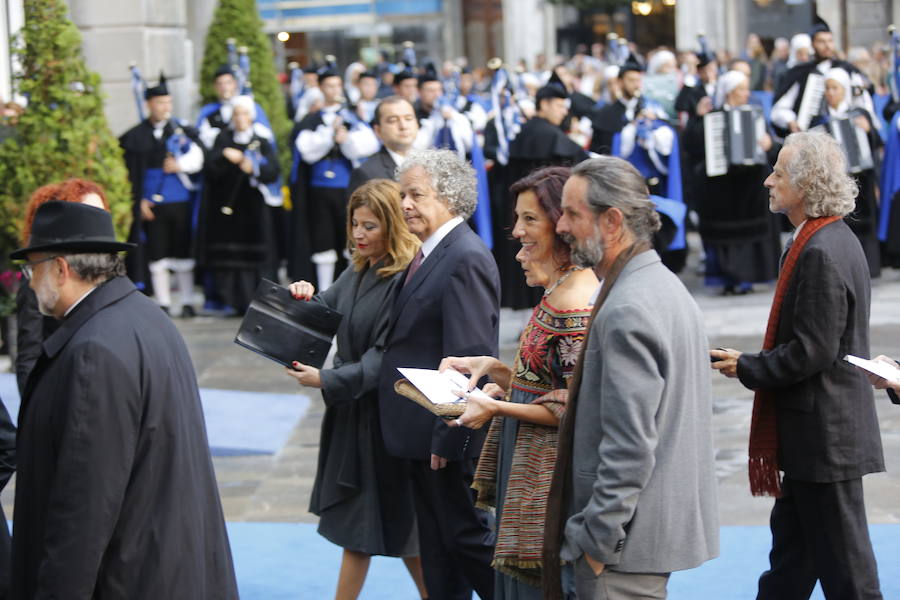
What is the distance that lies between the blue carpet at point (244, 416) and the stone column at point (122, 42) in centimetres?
498

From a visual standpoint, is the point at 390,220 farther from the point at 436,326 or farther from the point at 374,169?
the point at 374,169

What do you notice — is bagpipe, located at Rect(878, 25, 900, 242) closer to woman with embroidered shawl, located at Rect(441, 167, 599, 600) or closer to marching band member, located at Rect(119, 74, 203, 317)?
marching band member, located at Rect(119, 74, 203, 317)

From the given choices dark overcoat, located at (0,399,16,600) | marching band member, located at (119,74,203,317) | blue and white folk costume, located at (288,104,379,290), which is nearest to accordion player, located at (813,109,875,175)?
blue and white folk costume, located at (288,104,379,290)

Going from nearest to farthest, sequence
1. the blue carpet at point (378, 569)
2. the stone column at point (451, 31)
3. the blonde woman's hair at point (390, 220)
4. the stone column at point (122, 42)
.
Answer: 1. the blonde woman's hair at point (390, 220)
2. the blue carpet at point (378, 569)
3. the stone column at point (122, 42)
4. the stone column at point (451, 31)

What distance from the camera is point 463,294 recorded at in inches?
192

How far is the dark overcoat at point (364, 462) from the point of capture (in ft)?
17.0

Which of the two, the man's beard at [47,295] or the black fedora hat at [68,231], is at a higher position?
the black fedora hat at [68,231]

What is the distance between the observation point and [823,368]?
14.8 feet

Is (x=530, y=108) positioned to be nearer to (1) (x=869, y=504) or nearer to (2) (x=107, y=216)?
(1) (x=869, y=504)

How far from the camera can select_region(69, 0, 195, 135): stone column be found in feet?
46.4

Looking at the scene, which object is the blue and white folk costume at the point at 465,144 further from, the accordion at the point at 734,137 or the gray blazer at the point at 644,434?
the gray blazer at the point at 644,434

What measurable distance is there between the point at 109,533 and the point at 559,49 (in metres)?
32.5

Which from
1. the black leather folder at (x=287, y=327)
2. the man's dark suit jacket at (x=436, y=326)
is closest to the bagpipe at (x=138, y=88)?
the black leather folder at (x=287, y=327)

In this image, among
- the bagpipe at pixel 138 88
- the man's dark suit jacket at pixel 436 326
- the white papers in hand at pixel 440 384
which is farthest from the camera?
the bagpipe at pixel 138 88
